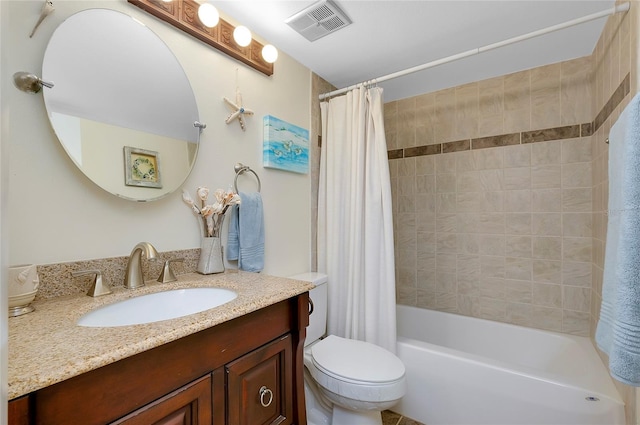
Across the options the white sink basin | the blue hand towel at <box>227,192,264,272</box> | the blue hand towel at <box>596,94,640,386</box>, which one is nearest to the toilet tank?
the blue hand towel at <box>227,192,264,272</box>

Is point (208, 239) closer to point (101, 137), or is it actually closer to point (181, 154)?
point (181, 154)

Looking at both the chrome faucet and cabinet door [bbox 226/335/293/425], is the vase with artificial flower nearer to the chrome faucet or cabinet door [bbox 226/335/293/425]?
the chrome faucet

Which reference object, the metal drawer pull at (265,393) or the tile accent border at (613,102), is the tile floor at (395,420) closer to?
the metal drawer pull at (265,393)

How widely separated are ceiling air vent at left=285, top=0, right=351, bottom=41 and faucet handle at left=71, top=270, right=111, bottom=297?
144 cm

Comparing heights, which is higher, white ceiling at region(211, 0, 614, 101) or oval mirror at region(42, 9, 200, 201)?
white ceiling at region(211, 0, 614, 101)

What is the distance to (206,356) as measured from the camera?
2.48 feet

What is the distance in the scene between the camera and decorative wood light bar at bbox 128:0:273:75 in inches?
46.2

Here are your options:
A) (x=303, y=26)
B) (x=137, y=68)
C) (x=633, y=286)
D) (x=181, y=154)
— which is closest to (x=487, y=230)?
(x=633, y=286)

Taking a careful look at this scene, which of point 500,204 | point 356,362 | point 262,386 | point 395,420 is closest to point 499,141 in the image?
point 500,204

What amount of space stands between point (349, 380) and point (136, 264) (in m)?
0.98

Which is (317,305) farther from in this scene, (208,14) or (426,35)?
(426,35)

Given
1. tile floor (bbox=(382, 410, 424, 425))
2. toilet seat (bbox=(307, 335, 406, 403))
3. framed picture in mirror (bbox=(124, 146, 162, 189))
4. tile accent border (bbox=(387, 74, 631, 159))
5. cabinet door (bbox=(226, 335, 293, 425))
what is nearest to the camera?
cabinet door (bbox=(226, 335, 293, 425))

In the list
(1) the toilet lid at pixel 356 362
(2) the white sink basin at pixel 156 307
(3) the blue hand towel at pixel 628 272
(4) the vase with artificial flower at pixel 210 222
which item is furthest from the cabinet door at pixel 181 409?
(3) the blue hand towel at pixel 628 272

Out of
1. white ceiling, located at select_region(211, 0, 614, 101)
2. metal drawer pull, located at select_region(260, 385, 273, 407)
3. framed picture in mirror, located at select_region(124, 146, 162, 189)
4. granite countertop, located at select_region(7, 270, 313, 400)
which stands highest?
white ceiling, located at select_region(211, 0, 614, 101)
